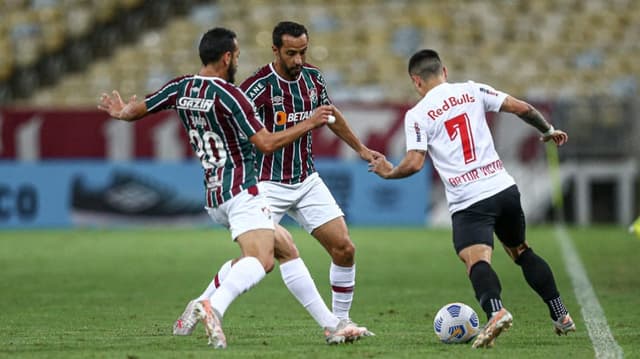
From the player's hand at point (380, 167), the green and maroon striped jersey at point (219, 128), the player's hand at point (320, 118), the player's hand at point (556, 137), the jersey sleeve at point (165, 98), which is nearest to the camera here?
the green and maroon striped jersey at point (219, 128)

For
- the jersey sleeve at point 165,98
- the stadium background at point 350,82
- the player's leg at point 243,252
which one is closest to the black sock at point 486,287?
the player's leg at point 243,252

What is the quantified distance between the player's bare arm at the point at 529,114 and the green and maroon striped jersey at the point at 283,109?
136 centimetres

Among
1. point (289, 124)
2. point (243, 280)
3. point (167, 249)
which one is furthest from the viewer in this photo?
point (167, 249)

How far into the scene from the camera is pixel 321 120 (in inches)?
304

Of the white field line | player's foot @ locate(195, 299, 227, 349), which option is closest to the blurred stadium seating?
the white field line

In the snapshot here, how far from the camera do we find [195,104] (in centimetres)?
762

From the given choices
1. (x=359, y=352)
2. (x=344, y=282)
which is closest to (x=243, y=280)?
(x=359, y=352)

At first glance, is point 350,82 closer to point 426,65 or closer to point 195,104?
point 426,65

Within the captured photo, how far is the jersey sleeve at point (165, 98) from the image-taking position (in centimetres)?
786

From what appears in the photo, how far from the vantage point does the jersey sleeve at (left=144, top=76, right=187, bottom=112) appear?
7859 millimetres

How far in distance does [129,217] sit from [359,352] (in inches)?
563

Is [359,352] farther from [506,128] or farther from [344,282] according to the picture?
[506,128]

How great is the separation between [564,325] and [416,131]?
5.38ft

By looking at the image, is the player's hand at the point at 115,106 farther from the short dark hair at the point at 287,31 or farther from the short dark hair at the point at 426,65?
the short dark hair at the point at 426,65
